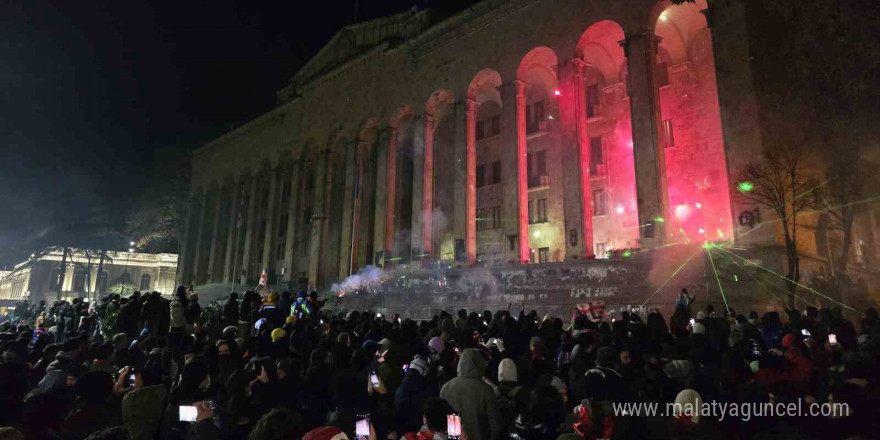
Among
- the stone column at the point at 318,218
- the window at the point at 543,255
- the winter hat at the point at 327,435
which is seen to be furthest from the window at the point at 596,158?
the winter hat at the point at 327,435

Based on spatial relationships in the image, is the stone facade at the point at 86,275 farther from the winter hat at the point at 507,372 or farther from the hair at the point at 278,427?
the hair at the point at 278,427

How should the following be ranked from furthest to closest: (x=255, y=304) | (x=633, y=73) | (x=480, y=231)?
(x=480, y=231), (x=633, y=73), (x=255, y=304)

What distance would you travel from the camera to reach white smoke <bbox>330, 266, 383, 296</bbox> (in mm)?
25491

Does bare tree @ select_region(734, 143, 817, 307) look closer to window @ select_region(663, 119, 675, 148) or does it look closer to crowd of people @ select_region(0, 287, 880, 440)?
window @ select_region(663, 119, 675, 148)

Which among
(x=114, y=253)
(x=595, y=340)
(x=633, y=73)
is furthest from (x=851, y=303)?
(x=114, y=253)

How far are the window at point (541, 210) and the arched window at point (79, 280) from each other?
172 ft

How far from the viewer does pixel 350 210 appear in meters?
32.2

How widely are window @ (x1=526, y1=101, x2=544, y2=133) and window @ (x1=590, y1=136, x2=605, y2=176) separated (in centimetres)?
375

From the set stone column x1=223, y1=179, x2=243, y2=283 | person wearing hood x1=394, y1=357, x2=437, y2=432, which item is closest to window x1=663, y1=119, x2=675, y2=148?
person wearing hood x1=394, y1=357, x2=437, y2=432

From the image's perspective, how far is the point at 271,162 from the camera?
40031 millimetres

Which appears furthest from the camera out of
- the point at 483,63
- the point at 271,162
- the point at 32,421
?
the point at 271,162

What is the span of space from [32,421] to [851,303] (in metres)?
21.1

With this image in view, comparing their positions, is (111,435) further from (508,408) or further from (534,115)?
(534,115)

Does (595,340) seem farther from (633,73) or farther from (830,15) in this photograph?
(830,15)
